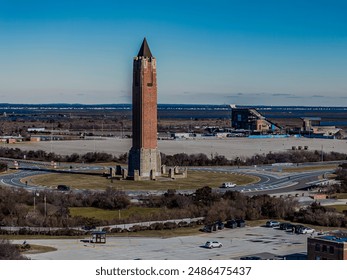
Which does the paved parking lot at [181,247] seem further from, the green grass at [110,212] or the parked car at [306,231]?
the green grass at [110,212]

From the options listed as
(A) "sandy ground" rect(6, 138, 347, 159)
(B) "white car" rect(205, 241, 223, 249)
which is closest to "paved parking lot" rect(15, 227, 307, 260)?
(B) "white car" rect(205, 241, 223, 249)

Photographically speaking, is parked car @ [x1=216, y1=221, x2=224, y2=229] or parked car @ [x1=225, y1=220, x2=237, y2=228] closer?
parked car @ [x1=216, y1=221, x2=224, y2=229]

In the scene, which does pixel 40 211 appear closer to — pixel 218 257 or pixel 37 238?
pixel 37 238

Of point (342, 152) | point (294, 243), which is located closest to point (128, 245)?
point (294, 243)

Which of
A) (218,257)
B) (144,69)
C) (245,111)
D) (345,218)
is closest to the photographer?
(218,257)

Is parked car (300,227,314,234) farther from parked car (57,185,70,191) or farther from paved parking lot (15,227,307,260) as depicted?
parked car (57,185,70,191)

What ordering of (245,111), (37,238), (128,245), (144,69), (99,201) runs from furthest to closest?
(245,111), (144,69), (99,201), (37,238), (128,245)

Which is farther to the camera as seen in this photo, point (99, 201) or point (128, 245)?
point (99, 201)
